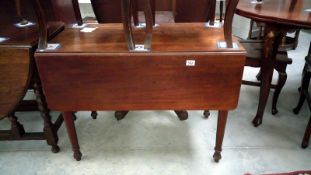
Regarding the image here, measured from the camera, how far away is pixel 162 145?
5.72 ft

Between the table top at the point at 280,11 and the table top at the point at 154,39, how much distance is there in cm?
28

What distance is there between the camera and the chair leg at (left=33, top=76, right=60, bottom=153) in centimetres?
148

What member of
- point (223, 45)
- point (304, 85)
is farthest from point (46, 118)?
point (304, 85)

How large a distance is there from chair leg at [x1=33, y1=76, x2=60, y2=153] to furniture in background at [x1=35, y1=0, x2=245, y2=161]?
251mm

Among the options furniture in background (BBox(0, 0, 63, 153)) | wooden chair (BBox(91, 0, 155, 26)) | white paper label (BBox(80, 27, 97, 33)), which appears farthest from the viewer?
wooden chair (BBox(91, 0, 155, 26))

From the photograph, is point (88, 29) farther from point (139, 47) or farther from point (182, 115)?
point (182, 115)

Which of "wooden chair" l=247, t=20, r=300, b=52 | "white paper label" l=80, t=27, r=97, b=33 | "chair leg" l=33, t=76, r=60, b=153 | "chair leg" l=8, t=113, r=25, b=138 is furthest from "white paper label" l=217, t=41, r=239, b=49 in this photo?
"wooden chair" l=247, t=20, r=300, b=52

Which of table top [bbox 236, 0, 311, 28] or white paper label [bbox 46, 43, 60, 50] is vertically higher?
table top [bbox 236, 0, 311, 28]

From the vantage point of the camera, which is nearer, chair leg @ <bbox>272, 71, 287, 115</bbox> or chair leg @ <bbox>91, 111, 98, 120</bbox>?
chair leg @ <bbox>272, 71, 287, 115</bbox>

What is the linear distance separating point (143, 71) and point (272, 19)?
84cm

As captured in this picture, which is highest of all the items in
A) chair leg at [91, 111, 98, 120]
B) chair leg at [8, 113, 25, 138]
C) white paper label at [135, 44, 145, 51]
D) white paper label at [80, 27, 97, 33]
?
white paper label at [80, 27, 97, 33]

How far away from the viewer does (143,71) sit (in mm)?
1198

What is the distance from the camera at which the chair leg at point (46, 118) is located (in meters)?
1.48

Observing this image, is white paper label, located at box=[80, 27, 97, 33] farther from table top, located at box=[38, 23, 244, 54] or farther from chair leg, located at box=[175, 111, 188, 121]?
chair leg, located at box=[175, 111, 188, 121]
